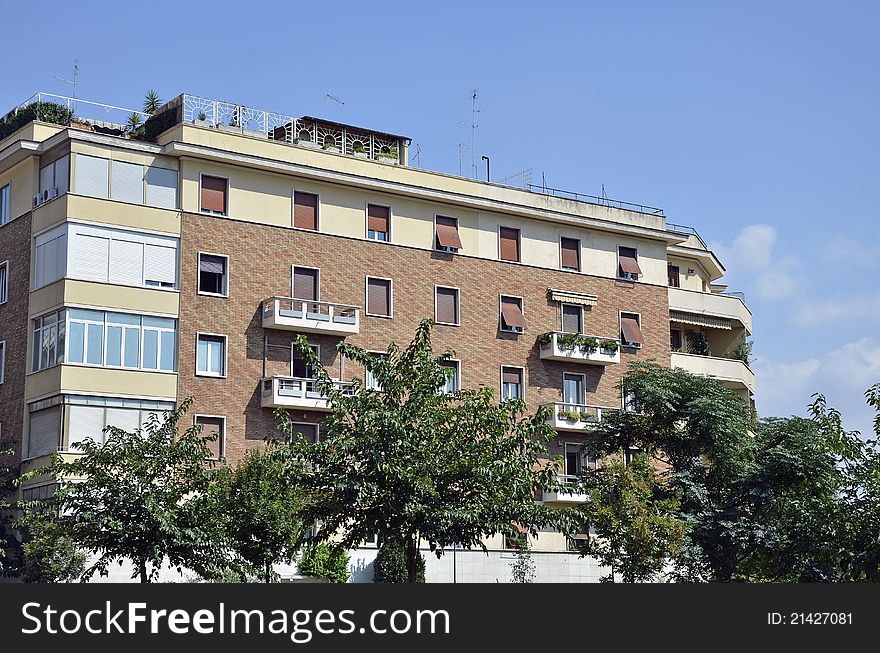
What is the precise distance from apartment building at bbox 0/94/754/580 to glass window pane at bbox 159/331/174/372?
3.3 inches

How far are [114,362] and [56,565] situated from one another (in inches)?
281

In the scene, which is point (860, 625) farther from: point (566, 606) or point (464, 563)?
point (464, 563)

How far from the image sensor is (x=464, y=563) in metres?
49.2

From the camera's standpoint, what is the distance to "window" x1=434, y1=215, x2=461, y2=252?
53.6m

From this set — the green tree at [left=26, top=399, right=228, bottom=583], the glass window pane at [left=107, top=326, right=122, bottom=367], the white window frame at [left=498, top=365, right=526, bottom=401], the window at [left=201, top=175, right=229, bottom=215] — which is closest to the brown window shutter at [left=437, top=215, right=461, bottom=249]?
the white window frame at [left=498, top=365, right=526, bottom=401]

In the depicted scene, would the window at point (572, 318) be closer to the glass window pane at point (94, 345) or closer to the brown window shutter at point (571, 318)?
the brown window shutter at point (571, 318)

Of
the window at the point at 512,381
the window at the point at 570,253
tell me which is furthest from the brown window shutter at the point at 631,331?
the window at the point at 512,381

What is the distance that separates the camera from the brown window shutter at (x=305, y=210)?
50.8 m

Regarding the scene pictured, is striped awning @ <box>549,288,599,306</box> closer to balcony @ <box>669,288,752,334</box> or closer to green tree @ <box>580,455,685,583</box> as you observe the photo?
balcony @ <box>669,288,752,334</box>

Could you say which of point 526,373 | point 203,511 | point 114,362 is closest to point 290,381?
point 114,362

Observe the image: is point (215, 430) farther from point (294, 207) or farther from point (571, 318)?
point (571, 318)

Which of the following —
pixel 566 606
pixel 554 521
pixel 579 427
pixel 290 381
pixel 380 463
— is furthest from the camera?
pixel 579 427

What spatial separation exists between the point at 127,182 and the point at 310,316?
7660mm

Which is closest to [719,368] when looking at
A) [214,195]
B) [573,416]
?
[573,416]
